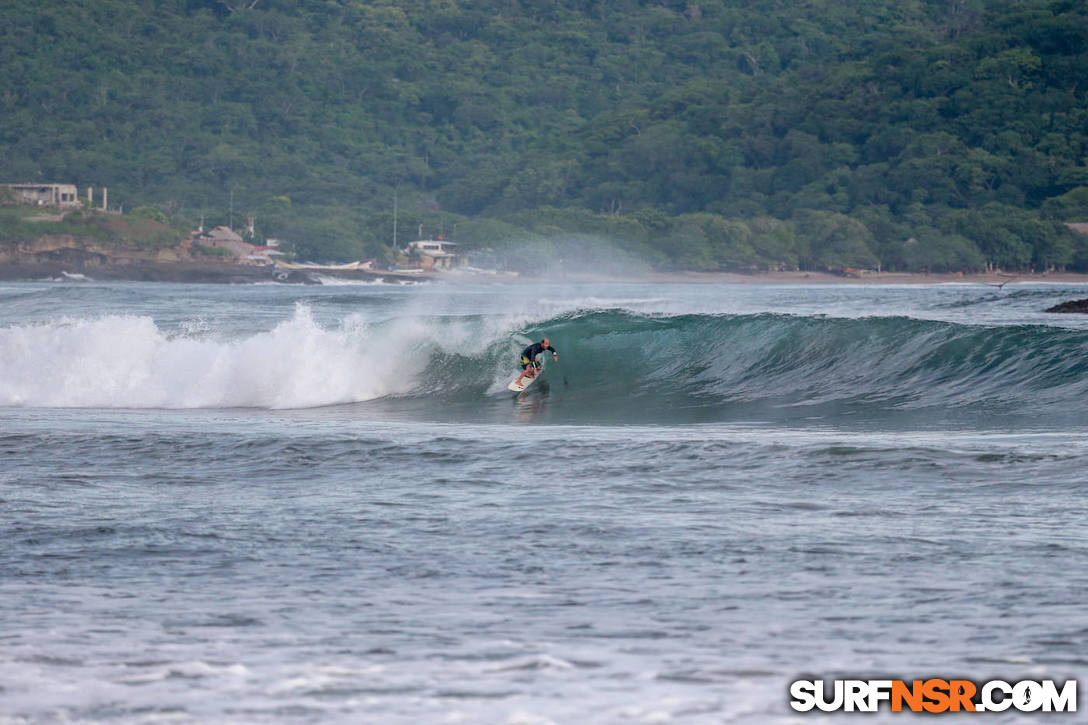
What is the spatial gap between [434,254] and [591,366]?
455 feet

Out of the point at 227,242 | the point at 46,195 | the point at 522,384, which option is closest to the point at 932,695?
the point at 522,384

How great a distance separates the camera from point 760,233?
15575 cm

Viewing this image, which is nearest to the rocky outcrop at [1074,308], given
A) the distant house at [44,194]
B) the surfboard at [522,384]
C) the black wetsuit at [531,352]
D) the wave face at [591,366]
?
the wave face at [591,366]

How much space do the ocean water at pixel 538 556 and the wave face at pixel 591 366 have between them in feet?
1.61

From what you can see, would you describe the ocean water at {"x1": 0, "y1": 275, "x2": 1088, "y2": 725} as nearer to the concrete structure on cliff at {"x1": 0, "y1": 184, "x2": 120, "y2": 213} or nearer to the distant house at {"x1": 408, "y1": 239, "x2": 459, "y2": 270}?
the distant house at {"x1": 408, "y1": 239, "x2": 459, "y2": 270}

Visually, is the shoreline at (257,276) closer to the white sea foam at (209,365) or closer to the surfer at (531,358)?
the white sea foam at (209,365)

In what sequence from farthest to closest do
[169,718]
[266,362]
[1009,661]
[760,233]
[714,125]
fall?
[714,125] < [760,233] < [266,362] < [1009,661] < [169,718]

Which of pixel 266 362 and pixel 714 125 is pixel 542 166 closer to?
pixel 714 125

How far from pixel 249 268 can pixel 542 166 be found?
203 feet

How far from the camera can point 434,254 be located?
16262cm

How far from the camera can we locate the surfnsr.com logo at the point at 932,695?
589 centimetres

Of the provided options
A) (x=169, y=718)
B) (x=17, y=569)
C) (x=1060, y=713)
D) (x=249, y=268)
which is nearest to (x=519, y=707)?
(x=169, y=718)

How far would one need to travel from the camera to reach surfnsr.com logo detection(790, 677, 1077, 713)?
19.3 ft

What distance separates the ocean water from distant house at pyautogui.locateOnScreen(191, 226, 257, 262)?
135 metres
